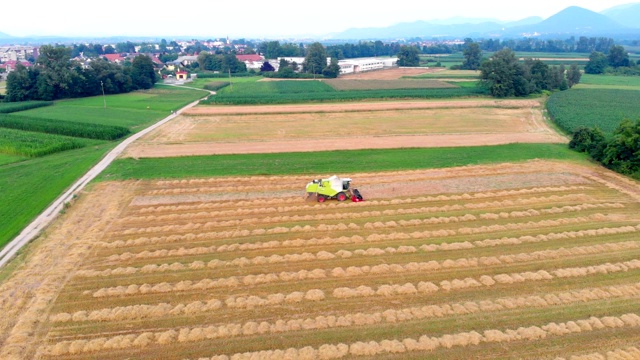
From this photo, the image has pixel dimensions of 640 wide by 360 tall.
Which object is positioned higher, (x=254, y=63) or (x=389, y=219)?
(x=254, y=63)

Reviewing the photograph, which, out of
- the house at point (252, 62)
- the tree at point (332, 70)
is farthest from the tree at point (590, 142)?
the house at point (252, 62)

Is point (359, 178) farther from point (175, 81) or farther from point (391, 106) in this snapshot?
point (175, 81)

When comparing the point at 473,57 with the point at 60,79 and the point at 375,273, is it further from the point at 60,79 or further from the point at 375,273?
the point at 375,273

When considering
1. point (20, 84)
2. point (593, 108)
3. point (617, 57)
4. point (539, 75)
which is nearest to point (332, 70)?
point (539, 75)

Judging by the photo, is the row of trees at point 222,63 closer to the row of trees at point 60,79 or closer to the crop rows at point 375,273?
the row of trees at point 60,79

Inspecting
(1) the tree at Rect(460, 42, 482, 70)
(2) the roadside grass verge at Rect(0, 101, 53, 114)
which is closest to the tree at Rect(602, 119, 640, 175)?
(2) the roadside grass verge at Rect(0, 101, 53, 114)

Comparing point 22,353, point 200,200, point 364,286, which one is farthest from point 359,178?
point 22,353
